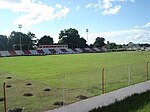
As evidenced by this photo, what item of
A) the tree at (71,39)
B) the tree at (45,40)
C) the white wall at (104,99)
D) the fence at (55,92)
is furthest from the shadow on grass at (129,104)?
the tree at (45,40)

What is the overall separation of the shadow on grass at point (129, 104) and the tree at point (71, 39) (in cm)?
12132

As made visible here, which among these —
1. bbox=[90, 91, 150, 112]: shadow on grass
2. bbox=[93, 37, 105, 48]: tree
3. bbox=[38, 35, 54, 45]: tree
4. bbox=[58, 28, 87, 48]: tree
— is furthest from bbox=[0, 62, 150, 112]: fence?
bbox=[93, 37, 105, 48]: tree

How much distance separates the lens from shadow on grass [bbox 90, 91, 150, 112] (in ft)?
30.9

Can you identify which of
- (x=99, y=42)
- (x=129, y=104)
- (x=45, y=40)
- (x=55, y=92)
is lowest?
(x=129, y=104)

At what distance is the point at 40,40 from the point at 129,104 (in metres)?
128

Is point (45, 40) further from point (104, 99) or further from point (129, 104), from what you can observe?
point (129, 104)

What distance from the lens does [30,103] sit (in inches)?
396

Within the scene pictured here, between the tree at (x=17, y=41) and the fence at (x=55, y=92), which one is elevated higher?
the tree at (x=17, y=41)

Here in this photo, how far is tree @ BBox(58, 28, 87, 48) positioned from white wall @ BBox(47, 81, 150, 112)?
120 m

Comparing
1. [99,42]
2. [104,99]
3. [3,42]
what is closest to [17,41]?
[3,42]

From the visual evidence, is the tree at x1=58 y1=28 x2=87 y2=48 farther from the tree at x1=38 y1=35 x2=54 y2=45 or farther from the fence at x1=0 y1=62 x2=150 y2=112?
the fence at x1=0 y1=62 x2=150 y2=112

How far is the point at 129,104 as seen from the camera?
33.4ft

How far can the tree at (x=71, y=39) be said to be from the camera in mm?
133525

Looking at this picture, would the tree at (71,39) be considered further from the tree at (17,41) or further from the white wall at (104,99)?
the white wall at (104,99)
